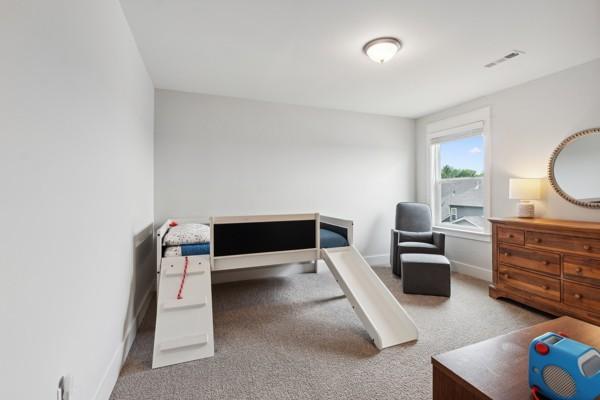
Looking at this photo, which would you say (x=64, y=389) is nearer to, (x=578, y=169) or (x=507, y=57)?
(x=507, y=57)

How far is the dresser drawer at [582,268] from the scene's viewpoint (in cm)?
224

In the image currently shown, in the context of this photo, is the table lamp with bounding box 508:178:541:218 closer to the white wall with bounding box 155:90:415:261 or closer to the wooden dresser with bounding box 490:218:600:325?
the wooden dresser with bounding box 490:218:600:325

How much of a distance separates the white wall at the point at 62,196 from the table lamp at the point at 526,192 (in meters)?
3.72

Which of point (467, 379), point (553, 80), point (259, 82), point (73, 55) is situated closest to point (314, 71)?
point (259, 82)

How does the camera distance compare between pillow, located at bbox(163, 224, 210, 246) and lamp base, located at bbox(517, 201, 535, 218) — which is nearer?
pillow, located at bbox(163, 224, 210, 246)

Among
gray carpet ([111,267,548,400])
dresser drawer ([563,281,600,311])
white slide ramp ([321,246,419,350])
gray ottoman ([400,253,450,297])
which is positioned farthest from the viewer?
gray ottoman ([400,253,450,297])

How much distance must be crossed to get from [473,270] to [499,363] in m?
3.02

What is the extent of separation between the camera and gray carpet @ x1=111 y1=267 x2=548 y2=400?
5.32 ft

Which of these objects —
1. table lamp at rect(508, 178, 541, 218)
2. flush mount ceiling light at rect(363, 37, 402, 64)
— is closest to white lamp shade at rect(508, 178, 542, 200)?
table lamp at rect(508, 178, 541, 218)

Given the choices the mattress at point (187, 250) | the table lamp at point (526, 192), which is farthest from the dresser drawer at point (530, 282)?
the mattress at point (187, 250)

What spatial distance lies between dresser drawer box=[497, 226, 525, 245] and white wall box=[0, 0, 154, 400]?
3.54 metres

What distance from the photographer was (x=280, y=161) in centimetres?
388

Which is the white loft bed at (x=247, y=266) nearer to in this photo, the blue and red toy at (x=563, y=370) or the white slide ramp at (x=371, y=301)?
the white slide ramp at (x=371, y=301)

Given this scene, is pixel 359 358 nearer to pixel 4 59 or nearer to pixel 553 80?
pixel 4 59
